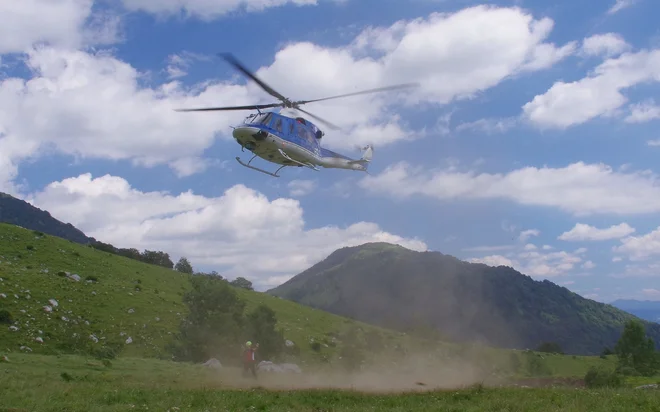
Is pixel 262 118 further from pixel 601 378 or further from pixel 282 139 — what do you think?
pixel 601 378

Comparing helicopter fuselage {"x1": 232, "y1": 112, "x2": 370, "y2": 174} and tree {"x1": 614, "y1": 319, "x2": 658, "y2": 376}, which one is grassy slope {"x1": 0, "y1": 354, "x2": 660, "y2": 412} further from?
tree {"x1": 614, "y1": 319, "x2": 658, "y2": 376}

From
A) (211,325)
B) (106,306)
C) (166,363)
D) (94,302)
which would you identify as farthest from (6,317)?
(166,363)

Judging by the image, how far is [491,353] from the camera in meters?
75.8

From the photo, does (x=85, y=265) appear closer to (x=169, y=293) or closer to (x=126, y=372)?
(x=169, y=293)

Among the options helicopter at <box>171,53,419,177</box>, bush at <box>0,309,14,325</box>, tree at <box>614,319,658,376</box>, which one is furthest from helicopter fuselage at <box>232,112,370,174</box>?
tree at <box>614,319,658,376</box>

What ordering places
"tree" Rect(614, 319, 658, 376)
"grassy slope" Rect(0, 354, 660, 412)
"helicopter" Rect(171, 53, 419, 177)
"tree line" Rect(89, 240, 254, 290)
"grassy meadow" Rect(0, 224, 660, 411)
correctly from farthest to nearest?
1. "tree line" Rect(89, 240, 254, 290)
2. "tree" Rect(614, 319, 658, 376)
3. "helicopter" Rect(171, 53, 419, 177)
4. "grassy meadow" Rect(0, 224, 660, 411)
5. "grassy slope" Rect(0, 354, 660, 412)

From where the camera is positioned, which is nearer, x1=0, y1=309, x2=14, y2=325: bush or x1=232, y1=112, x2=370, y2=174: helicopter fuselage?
x1=232, y1=112, x2=370, y2=174: helicopter fuselage

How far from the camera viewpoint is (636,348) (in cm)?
8662

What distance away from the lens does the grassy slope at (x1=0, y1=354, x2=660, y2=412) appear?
20922mm

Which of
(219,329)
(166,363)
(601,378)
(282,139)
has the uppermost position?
(282,139)

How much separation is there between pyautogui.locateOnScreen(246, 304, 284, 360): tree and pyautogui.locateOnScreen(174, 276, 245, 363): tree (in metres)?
1.09

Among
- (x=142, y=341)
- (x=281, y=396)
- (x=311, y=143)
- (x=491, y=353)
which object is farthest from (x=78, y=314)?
(x=491, y=353)

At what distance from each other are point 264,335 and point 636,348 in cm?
6287

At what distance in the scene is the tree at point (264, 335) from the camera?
59094 mm
